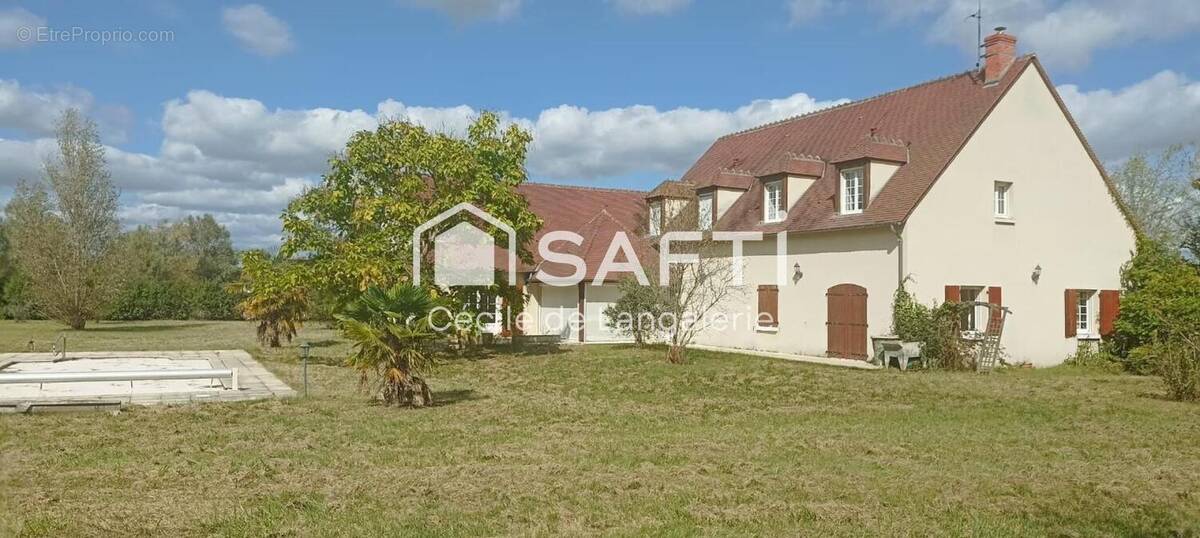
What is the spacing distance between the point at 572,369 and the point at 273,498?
477 inches

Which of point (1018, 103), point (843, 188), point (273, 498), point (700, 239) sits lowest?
point (273, 498)

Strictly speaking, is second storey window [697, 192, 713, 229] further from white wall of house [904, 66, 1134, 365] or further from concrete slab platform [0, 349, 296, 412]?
concrete slab platform [0, 349, 296, 412]

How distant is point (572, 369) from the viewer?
1894 centimetres

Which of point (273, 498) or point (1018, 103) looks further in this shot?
point (1018, 103)

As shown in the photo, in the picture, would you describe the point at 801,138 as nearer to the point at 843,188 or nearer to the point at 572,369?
the point at 843,188

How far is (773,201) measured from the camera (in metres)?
24.5

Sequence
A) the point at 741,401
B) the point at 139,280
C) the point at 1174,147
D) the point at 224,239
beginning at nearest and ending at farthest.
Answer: the point at 741,401
the point at 1174,147
the point at 139,280
the point at 224,239

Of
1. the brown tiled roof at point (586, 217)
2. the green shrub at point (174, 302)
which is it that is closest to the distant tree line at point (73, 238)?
the green shrub at point (174, 302)

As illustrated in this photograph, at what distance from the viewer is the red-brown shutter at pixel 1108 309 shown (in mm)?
22625

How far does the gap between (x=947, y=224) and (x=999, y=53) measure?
186 inches

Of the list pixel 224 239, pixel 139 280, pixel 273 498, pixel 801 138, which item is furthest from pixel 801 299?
pixel 224 239

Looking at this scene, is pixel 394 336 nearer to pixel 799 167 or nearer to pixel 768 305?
pixel 768 305

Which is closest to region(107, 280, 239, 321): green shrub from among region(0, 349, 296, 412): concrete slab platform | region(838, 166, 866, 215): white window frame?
region(0, 349, 296, 412): concrete slab platform

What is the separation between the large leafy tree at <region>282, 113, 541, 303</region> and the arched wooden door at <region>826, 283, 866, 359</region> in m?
7.58
